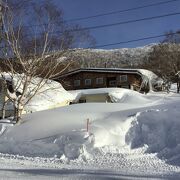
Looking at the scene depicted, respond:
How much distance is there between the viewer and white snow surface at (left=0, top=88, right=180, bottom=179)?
12.8m

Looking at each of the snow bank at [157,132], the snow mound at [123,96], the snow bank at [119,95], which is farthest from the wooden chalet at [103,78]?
the snow bank at [157,132]

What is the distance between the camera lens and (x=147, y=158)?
50.2 feet

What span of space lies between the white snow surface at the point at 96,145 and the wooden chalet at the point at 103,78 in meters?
38.8

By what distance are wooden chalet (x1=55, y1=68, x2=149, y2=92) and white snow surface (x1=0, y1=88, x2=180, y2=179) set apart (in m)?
38.8

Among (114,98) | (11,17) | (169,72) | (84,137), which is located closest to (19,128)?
(84,137)

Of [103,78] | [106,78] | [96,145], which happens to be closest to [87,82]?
[103,78]

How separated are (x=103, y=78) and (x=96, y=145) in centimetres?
4588

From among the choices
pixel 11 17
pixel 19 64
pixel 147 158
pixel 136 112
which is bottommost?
pixel 147 158

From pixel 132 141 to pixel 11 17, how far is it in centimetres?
1186

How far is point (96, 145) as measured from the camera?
16.7 meters

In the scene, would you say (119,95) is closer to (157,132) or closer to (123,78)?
(123,78)

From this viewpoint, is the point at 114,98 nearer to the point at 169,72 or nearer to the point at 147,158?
the point at 169,72

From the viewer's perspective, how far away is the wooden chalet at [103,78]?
60812mm

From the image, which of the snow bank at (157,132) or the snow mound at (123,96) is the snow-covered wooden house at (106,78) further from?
the snow bank at (157,132)
